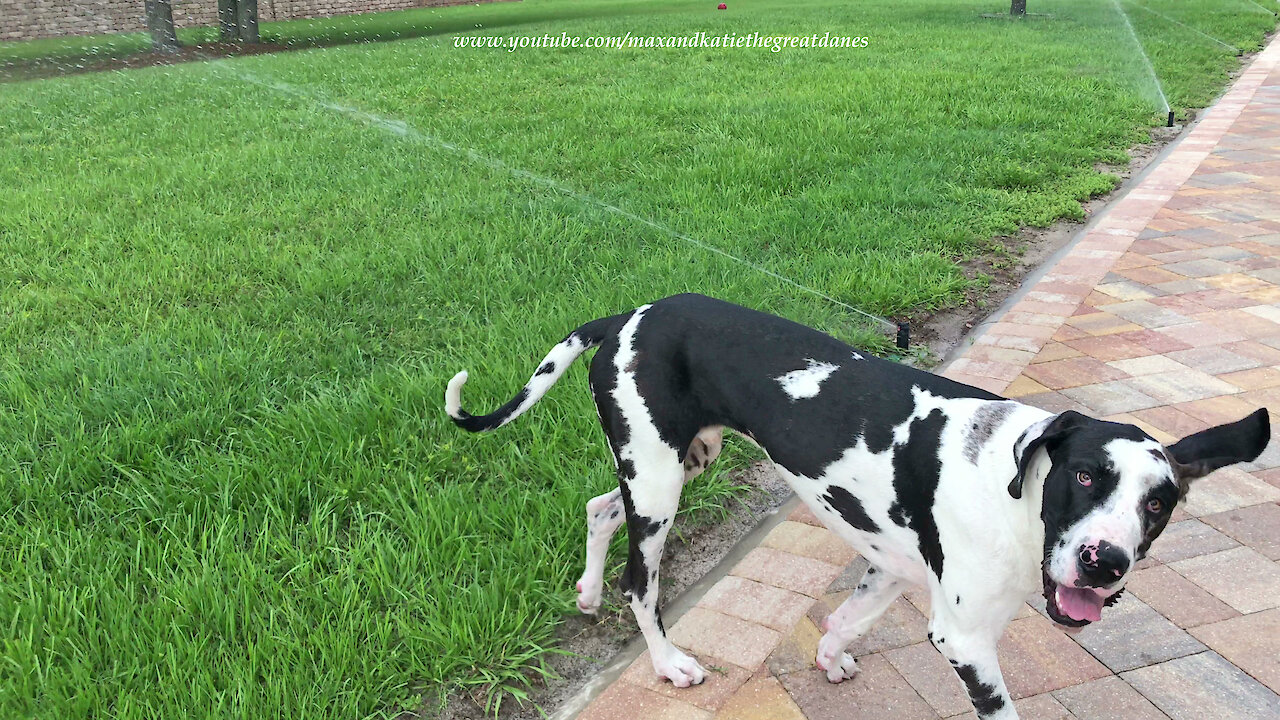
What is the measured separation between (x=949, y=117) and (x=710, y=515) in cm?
703

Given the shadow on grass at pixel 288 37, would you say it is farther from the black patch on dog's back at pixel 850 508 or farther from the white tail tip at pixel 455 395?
the black patch on dog's back at pixel 850 508

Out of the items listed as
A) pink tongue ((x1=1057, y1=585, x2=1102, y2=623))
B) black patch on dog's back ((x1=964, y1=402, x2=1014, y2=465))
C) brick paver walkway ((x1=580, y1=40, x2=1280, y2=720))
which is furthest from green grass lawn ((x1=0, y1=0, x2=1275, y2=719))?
pink tongue ((x1=1057, y1=585, x2=1102, y2=623))

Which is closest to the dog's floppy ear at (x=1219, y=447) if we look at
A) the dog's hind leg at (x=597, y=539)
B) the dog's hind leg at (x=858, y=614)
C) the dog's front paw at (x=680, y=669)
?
the dog's hind leg at (x=858, y=614)

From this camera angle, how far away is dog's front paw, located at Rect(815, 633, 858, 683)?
2.44 m

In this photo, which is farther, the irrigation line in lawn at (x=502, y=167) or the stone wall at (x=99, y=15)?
the stone wall at (x=99, y=15)

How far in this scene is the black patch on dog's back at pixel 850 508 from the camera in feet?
7.02

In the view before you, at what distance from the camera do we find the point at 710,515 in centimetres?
329

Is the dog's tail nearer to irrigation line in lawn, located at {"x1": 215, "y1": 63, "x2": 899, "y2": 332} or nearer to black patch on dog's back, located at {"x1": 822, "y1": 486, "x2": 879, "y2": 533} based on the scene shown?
black patch on dog's back, located at {"x1": 822, "y1": 486, "x2": 879, "y2": 533}

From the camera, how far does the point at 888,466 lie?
6.75 feet

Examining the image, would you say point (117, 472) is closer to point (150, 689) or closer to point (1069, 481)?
point (150, 689)

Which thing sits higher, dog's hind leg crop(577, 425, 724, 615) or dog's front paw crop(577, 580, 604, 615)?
dog's hind leg crop(577, 425, 724, 615)

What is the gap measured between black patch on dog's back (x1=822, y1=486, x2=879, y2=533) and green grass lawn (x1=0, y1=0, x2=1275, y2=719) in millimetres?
1034

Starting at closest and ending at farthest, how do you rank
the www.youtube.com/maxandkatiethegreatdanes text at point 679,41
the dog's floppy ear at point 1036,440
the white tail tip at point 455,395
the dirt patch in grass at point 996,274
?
the dog's floppy ear at point 1036,440, the white tail tip at point 455,395, the dirt patch in grass at point 996,274, the www.youtube.com/maxandkatiethegreatdanes text at point 679,41

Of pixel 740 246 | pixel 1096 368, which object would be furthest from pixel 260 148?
pixel 1096 368
